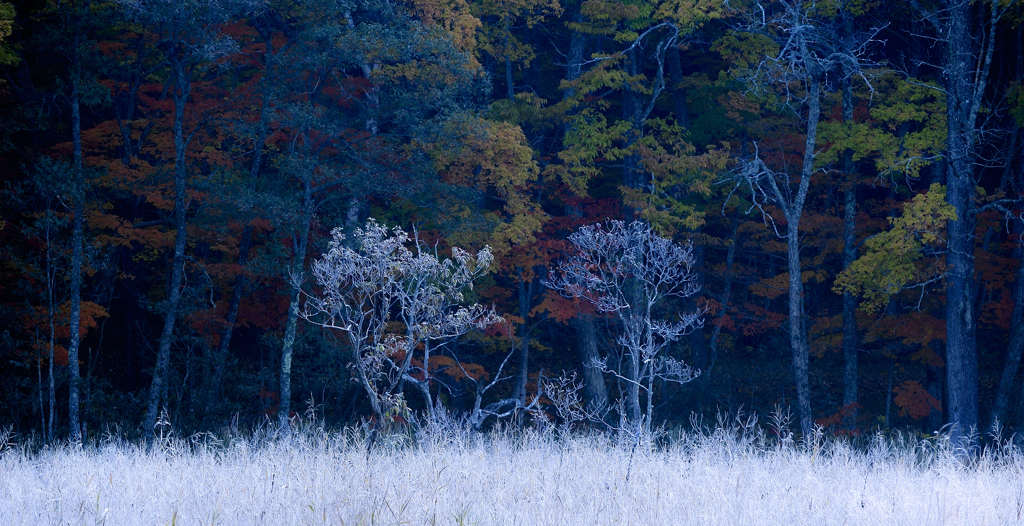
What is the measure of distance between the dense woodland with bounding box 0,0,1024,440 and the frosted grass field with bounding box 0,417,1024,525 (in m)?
6.99

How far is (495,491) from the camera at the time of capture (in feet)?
17.7

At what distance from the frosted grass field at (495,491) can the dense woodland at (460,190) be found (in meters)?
6.99

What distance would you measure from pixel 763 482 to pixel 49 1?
16.3 meters

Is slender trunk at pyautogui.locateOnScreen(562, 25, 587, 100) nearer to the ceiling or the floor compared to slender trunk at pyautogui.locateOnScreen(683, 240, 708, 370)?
nearer to the ceiling

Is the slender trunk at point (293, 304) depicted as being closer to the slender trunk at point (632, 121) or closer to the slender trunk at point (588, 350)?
the slender trunk at point (588, 350)

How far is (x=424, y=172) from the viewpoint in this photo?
1561 centimetres

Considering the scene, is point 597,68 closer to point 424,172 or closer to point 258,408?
point 424,172

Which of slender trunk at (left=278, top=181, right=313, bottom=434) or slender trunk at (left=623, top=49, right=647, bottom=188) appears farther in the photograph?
slender trunk at (left=623, top=49, right=647, bottom=188)

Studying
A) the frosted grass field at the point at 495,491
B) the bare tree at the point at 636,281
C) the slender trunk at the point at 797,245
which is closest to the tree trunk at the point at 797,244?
the slender trunk at the point at 797,245

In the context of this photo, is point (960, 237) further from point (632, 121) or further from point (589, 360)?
point (589, 360)

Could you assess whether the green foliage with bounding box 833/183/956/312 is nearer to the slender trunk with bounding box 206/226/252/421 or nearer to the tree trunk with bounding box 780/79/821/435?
the tree trunk with bounding box 780/79/821/435

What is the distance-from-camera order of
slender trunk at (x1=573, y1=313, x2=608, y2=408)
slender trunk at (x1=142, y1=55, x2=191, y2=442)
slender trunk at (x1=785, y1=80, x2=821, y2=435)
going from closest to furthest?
1. slender trunk at (x1=142, y1=55, x2=191, y2=442)
2. slender trunk at (x1=785, y1=80, x2=821, y2=435)
3. slender trunk at (x1=573, y1=313, x2=608, y2=408)

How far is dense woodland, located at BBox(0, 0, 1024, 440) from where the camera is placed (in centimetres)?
1488

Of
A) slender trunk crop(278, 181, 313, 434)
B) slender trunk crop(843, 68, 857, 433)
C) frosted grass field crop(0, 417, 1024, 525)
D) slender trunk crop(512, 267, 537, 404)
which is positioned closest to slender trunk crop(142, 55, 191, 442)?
slender trunk crop(278, 181, 313, 434)
